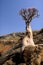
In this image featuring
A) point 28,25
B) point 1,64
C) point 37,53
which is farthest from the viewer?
point 28,25

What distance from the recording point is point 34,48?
2083 centimetres

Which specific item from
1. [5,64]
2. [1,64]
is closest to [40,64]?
[5,64]

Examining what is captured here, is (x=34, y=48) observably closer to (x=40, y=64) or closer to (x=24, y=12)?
(x=40, y=64)

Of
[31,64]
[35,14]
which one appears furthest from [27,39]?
[31,64]

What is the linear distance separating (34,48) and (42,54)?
3.34ft

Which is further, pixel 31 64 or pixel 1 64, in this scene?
pixel 1 64

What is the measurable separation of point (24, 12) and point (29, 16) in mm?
850

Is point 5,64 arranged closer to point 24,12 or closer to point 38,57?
point 38,57

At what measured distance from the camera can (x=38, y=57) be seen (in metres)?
19.8

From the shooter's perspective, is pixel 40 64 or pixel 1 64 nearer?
pixel 40 64

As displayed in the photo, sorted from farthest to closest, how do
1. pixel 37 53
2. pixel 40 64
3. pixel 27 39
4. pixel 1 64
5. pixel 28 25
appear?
pixel 28 25
pixel 27 39
pixel 1 64
pixel 37 53
pixel 40 64

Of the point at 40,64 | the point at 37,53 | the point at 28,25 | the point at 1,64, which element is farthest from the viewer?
the point at 28,25

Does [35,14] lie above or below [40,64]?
above

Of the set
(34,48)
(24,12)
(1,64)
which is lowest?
(1,64)
